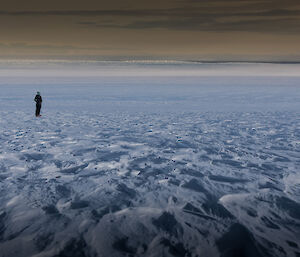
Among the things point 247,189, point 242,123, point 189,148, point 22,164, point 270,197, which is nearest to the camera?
point 270,197

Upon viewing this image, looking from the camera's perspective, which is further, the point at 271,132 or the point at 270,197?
the point at 271,132

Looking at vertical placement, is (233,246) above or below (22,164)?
above

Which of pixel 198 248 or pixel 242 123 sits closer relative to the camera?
pixel 198 248

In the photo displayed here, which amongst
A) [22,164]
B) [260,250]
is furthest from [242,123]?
[260,250]

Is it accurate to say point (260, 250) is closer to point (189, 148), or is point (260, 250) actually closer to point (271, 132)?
point (189, 148)

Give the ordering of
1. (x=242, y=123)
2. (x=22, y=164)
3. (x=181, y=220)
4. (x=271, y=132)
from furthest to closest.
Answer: (x=242, y=123), (x=271, y=132), (x=22, y=164), (x=181, y=220)

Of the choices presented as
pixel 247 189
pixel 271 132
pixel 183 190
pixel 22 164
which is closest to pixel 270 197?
pixel 247 189

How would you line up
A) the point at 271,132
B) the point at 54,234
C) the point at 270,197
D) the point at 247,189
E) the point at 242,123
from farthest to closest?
the point at 242,123 < the point at 271,132 < the point at 247,189 < the point at 270,197 < the point at 54,234

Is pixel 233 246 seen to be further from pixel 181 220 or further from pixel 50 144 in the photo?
pixel 50 144

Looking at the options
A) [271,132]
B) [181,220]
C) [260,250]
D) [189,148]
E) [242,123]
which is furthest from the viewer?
[242,123]
